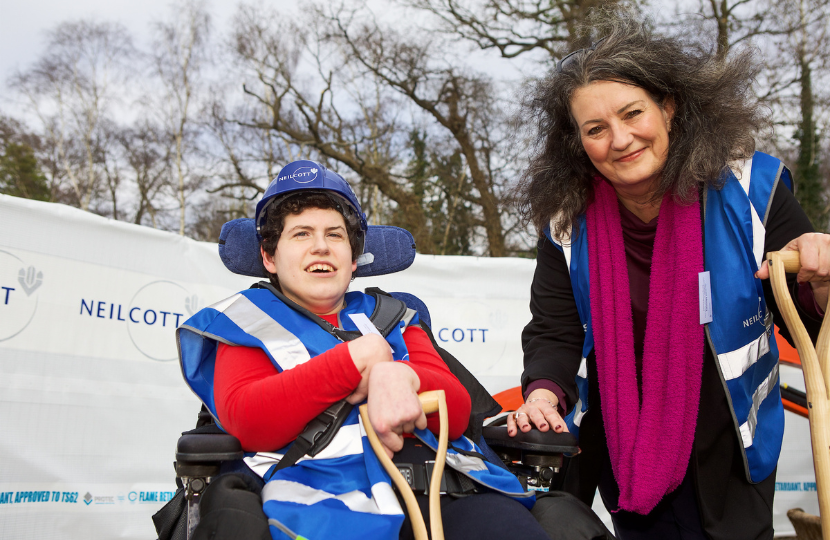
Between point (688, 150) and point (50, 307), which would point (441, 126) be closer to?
point (50, 307)

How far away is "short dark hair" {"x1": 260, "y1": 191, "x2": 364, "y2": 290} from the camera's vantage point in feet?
6.97

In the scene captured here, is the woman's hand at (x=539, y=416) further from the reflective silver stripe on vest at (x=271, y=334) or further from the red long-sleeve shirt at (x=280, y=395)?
the reflective silver stripe on vest at (x=271, y=334)

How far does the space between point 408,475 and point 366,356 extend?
12.7 inches

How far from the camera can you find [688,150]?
1.95 m

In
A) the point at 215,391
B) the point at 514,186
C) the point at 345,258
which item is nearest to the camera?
the point at 215,391

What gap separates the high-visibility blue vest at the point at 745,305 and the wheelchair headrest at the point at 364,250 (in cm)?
111

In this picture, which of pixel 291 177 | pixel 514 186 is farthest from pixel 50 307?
pixel 514 186

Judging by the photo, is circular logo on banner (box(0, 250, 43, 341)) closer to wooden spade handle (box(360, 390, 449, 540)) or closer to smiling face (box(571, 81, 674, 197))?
wooden spade handle (box(360, 390, 449, 540))

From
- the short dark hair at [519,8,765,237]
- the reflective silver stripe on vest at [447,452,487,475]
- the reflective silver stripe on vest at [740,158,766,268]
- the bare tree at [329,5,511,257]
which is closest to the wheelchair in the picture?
the reflective silver stripe on vest at [447,452,487,475]

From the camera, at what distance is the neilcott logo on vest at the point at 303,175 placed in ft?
6.98

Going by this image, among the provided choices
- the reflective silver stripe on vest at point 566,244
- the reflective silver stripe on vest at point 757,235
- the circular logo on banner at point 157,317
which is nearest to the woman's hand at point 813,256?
the reflective silver stripe on vest at point 757,235

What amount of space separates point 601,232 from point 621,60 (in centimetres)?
56

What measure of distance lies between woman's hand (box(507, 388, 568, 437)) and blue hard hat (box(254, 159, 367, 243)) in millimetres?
897

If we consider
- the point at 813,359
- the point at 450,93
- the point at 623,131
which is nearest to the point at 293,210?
the point at 623,131
